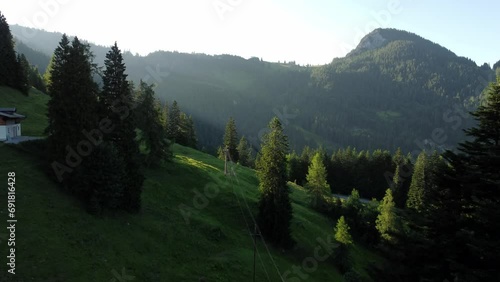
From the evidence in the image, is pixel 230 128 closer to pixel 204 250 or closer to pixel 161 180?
pixel 161 180

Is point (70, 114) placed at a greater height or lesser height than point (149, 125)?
greater

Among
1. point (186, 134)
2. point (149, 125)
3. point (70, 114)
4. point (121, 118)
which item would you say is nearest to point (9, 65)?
point (149, 125)

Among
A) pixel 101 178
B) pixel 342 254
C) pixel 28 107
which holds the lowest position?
pixel 342 254

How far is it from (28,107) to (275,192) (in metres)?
53.2

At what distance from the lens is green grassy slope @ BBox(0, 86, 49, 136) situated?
6034 cm

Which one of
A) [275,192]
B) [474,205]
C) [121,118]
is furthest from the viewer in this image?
[275,192]

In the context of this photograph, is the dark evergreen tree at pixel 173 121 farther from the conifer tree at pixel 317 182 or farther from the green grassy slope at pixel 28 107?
the conifer tree at pixel 317 182

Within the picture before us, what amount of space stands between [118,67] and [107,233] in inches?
784

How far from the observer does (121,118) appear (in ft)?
143

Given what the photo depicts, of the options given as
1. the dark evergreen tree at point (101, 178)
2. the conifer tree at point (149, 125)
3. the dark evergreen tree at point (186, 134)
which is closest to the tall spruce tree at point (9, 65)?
the conifer tree at point (149, 125)

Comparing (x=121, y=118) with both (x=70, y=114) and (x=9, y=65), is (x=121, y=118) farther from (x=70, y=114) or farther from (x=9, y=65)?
(x=9, y=65)

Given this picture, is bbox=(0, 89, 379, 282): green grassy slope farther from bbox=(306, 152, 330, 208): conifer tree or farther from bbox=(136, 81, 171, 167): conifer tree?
bbox=(306, 152, 330, 208): conifer tree

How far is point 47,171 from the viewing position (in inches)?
1613

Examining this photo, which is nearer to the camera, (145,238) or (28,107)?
(145,238)
